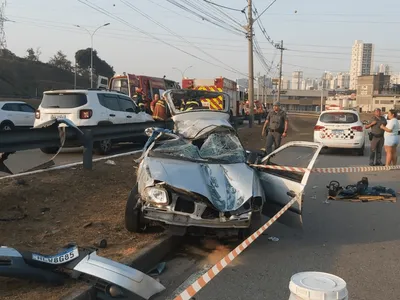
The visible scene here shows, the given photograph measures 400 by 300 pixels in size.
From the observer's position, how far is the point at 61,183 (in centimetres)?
724

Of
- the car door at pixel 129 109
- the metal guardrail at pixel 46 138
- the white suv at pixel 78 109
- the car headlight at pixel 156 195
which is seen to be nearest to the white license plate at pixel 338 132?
the car door at pixel 129 109

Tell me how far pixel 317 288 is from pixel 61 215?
14.6 feet

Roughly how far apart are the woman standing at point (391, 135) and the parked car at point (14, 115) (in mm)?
13933

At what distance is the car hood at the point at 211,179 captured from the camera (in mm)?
4863

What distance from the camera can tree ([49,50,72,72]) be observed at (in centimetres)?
10006

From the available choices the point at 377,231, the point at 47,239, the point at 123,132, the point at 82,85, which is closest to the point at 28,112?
the point at 123,132

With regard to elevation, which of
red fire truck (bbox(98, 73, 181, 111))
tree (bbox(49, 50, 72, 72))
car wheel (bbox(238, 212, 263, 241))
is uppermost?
tree (bbox(49, 50, 72, 72))

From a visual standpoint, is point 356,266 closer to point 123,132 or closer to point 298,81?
point 123,132

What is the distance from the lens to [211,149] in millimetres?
6207

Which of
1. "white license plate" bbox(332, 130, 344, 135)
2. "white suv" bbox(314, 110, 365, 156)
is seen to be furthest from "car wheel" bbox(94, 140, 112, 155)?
"white license plate" bbox(332, 130, 344, 135)

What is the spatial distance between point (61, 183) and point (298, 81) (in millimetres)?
154912

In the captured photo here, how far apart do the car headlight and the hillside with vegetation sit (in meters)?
60.6

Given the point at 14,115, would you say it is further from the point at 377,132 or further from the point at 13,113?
the point at 377,132

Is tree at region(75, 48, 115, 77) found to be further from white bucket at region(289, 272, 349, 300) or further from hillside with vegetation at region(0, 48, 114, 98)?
white bucket at region(289, 272, 349, 300)
